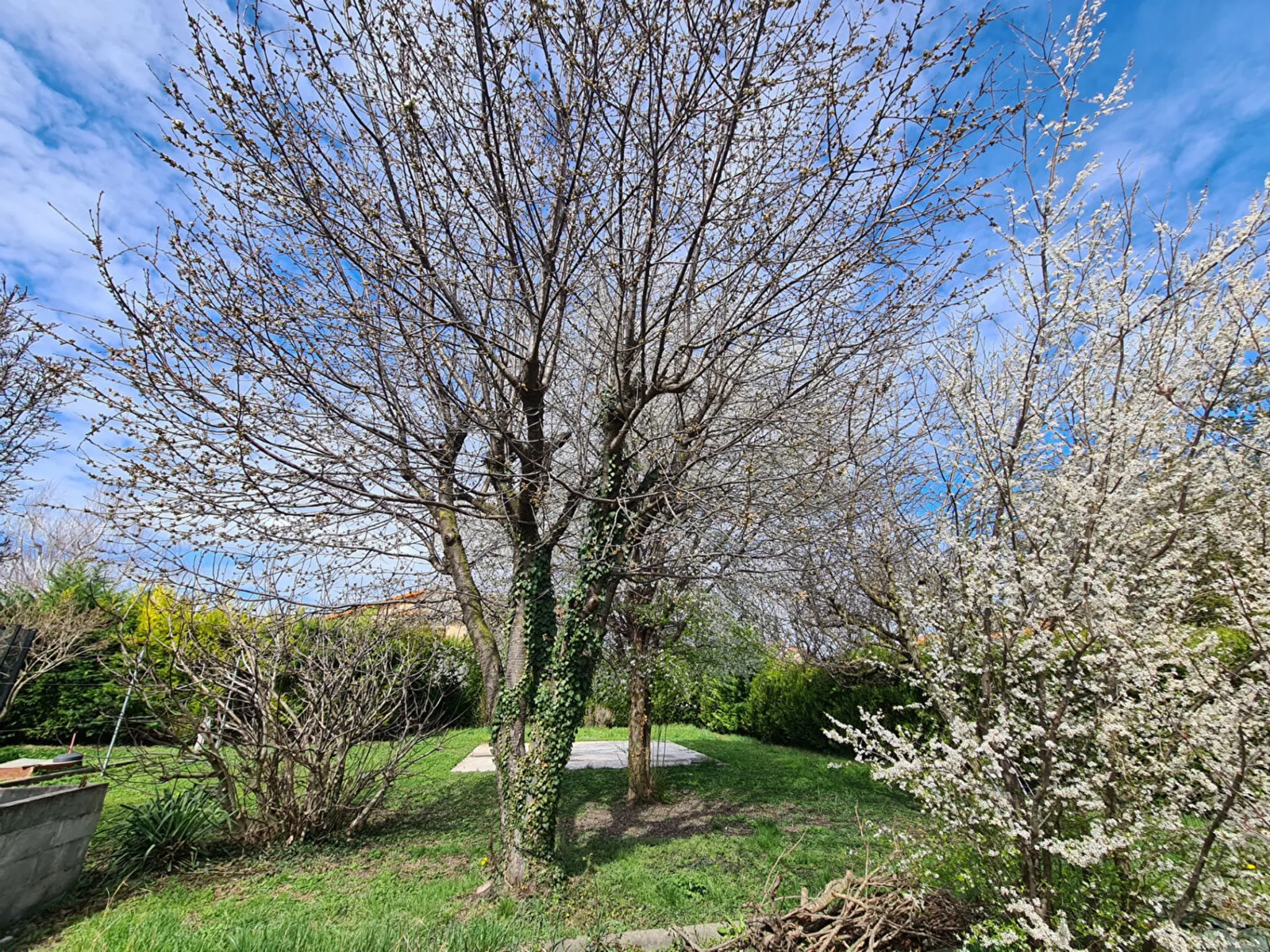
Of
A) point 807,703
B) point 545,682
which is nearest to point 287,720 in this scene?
point 545,682

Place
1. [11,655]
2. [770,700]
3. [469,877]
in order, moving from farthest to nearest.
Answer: [770,700] < [11,655] < [469,877]

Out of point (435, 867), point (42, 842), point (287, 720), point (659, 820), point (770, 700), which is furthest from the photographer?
point (770, 700)

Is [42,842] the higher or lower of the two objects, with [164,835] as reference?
higher

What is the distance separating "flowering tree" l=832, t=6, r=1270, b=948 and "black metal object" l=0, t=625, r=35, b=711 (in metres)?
11.7

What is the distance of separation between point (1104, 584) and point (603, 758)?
942cm

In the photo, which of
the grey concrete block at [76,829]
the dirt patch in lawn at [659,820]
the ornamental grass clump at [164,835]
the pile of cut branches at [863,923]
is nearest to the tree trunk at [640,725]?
the dirt patch in lawn at [659,820]

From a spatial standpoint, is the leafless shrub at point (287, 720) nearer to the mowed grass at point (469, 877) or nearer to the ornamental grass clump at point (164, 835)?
the ornamental grass clump at point (164, 835)

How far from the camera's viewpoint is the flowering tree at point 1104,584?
2373 millimetres

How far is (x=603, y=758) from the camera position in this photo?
10.4 meters

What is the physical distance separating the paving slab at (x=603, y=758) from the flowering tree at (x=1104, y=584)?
6500 mm

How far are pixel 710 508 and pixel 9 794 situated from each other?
5.58 meters

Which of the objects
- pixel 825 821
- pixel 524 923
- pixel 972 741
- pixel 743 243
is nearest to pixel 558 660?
pixel 524 923

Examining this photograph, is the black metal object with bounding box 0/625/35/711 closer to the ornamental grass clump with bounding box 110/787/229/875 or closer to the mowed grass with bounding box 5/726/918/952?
the mowed grass with bounding box 5/726/918/952

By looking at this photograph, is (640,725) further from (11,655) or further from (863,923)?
(11,655)
